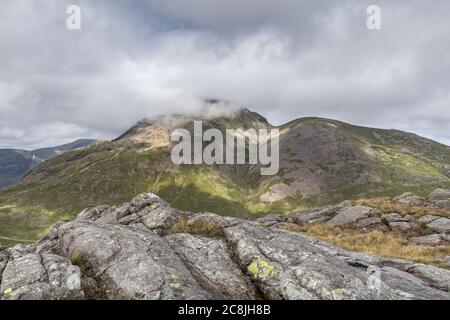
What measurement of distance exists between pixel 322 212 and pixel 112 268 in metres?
45.1

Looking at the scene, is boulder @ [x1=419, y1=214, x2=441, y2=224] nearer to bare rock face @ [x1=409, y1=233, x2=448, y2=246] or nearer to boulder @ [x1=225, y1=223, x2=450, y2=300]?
bare rock face @ [x1=409, y1=233, x2=448, y2=246]

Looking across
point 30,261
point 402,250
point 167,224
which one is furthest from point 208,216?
point 402,250

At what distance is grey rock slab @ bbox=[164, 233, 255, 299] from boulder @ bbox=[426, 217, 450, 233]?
3016 cm

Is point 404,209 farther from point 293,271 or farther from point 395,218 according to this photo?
point 293,271

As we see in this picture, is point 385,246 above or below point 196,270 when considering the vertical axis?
below

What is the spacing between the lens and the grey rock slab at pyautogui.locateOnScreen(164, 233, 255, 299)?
512 inches

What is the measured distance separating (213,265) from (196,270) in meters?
0.83

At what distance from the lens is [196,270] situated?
1426 cm

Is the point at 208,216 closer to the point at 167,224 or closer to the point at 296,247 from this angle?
the point at 167,224

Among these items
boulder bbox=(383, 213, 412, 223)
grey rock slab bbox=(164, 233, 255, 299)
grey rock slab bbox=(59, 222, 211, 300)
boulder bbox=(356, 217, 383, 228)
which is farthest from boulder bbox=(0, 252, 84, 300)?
boulder bbox=(383, 213, 412, 223)

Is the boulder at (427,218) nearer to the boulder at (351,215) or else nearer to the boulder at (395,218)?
the boulder at (395,218)

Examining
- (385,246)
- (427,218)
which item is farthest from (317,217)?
(385,246)
